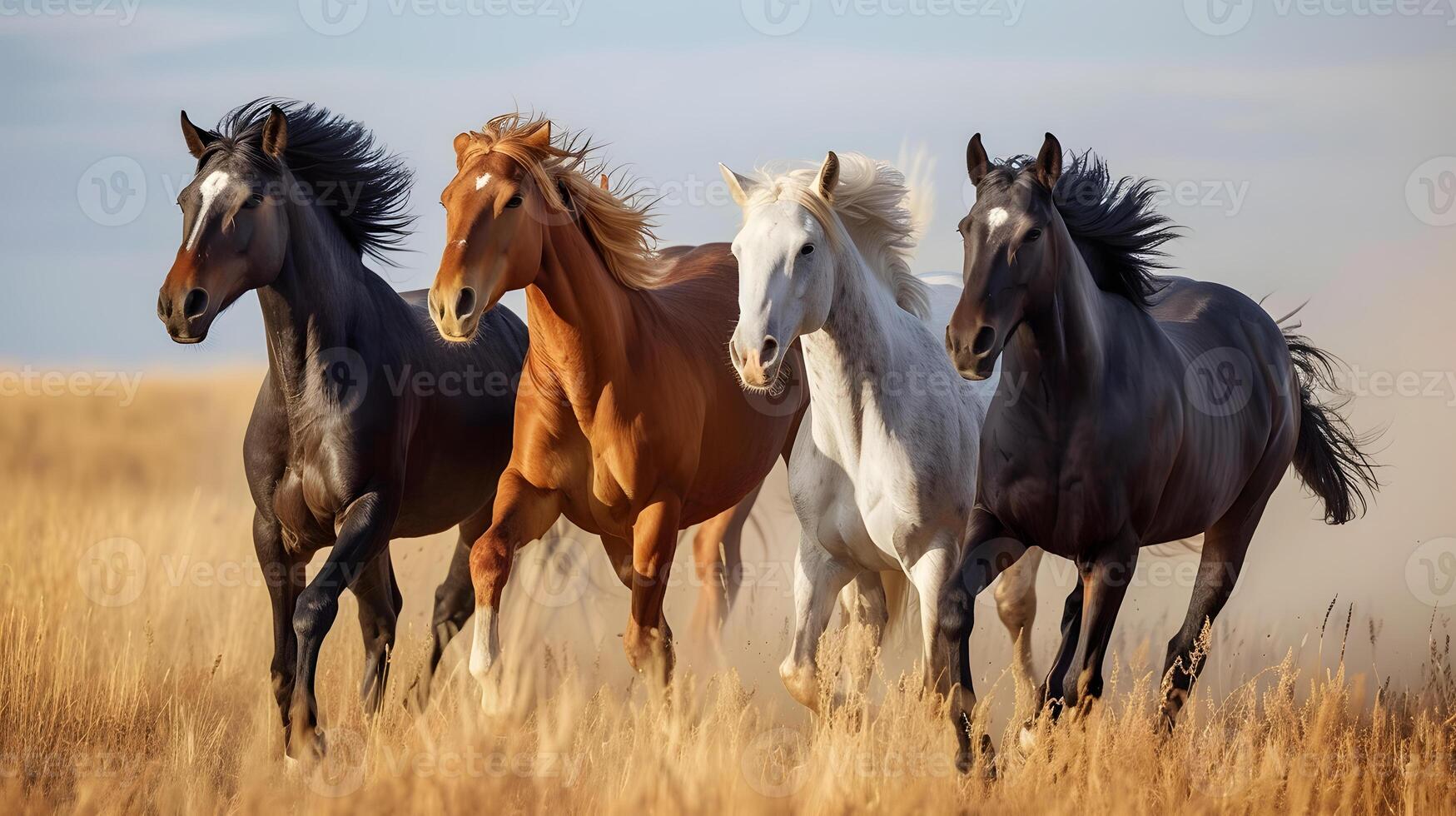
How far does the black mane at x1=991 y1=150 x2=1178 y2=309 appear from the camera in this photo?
6.65 meters

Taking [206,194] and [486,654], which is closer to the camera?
[206,194]

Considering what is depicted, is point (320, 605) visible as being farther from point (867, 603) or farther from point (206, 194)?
point (867, 603)

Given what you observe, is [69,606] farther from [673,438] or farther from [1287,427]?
[1287,427]

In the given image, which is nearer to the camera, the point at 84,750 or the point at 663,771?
the point at 663,771

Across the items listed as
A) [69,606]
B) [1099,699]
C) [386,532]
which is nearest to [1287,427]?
[1099,699]

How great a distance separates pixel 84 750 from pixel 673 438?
3.07 m

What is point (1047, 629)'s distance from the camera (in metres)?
10.2

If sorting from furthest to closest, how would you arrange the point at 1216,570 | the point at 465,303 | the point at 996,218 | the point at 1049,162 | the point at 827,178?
the point at 1216,570
the point at 827,178
the point at 465,303
the point at 1049,162
the point at 996,218

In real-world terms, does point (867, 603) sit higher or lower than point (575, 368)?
lower

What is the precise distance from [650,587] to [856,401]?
1.29 metres

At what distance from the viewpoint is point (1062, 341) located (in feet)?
20.1

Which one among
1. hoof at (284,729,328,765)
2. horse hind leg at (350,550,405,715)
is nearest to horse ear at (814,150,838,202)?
horse hind leg at (350,550,405,715)
